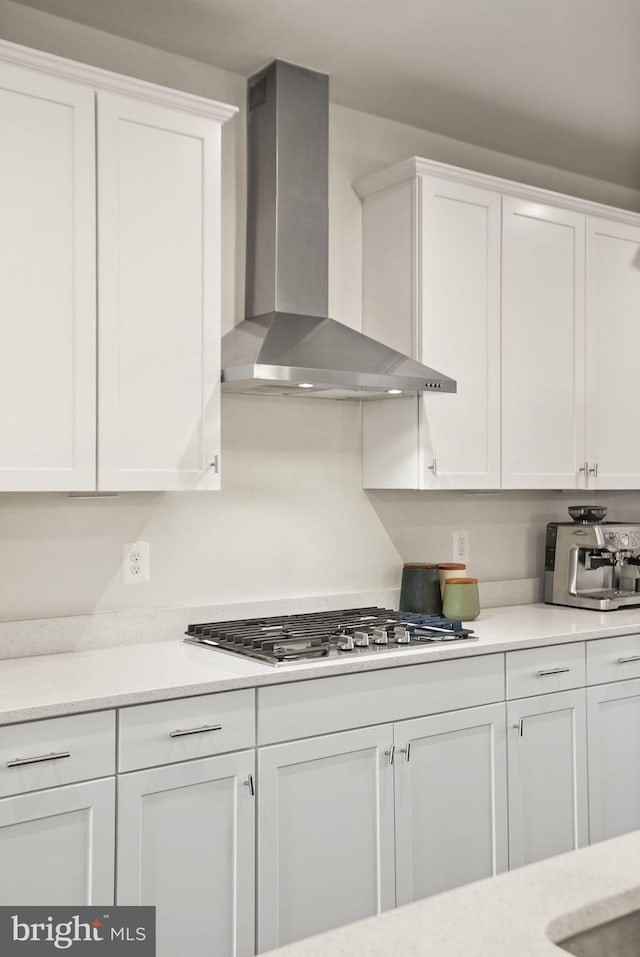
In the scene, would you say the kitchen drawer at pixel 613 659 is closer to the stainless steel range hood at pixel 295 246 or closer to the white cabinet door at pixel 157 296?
the stainless steel range hood at pixel 295 246

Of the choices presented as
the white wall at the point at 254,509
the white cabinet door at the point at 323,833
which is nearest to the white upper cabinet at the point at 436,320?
the white wall at the point at 254,509

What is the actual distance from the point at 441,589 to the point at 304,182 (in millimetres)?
1476

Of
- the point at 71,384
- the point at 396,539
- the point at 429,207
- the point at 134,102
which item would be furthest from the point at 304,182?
the point at 396,539

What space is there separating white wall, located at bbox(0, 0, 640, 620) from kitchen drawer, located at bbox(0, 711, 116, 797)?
0.66 metres

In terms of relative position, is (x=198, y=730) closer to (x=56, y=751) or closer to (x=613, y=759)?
(x=56, y=751)

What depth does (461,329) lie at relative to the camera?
3115mm

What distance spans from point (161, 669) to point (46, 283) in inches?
40.1

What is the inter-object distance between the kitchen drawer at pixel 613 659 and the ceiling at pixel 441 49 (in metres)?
1.92

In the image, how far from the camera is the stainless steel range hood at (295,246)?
2.74 metres

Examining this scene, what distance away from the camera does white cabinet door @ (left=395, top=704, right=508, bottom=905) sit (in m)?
2.49

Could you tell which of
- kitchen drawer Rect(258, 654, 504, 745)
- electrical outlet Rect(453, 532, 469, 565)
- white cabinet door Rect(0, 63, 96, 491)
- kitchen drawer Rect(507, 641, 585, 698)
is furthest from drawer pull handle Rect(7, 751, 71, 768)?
electrical outlet Rect(453, 532, 469, 565)

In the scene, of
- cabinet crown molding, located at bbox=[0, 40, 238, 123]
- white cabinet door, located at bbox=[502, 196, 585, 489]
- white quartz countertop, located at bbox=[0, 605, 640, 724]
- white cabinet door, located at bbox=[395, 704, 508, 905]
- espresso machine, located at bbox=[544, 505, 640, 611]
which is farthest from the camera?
espresso machine, located at bbox=[544, 505, 640, 611]

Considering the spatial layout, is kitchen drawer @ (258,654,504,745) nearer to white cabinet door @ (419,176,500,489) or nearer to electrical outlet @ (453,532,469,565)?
white cabinet door @ (419,176,500,489)

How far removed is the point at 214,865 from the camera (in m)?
2.14
